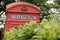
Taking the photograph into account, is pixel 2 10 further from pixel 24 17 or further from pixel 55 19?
pixel 55 19

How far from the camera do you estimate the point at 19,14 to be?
669cm

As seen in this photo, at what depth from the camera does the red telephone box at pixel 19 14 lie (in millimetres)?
6492

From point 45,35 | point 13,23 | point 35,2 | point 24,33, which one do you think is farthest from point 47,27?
point 35,2

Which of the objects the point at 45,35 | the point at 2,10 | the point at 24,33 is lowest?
the point at 2,10

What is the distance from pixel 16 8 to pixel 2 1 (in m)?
3.75

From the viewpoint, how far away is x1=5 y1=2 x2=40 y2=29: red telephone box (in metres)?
6.49

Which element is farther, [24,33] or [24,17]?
[24,17]

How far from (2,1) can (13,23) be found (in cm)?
405

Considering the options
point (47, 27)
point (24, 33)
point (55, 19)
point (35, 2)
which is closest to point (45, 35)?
point (47, 27)

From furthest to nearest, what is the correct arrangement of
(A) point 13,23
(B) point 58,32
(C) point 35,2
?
(C) point 35,2 < (A) point 13,23 < (B) point 58,32

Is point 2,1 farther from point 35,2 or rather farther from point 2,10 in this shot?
point 35,2

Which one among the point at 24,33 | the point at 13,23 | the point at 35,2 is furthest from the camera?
the point at 35,2

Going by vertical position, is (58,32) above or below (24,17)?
above

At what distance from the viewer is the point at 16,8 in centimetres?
677
